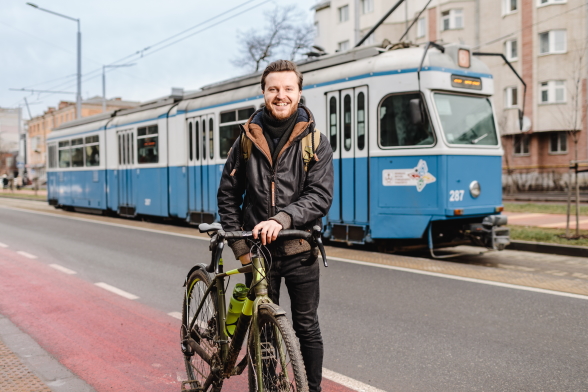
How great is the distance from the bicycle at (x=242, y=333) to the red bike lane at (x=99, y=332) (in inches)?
24.4

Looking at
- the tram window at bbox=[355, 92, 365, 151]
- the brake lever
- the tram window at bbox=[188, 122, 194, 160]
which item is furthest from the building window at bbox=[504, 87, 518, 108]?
the brake lever

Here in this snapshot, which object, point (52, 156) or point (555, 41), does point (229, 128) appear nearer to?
point (52, 156)

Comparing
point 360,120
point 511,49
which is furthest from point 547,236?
point 511,49

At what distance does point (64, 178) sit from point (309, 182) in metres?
22.3

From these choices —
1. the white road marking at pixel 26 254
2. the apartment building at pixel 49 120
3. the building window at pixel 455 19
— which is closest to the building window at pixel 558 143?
the building window at pixel 455 19

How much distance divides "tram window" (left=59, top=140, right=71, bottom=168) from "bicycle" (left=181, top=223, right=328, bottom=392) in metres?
21.0

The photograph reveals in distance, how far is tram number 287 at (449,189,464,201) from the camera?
9.81 m

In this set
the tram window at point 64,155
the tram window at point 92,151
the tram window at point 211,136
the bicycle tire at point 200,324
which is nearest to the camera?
the bicycle tire at point 200,324

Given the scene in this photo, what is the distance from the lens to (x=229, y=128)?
14016mm

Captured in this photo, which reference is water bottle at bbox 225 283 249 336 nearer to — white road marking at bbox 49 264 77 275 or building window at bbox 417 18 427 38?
white road marking at bbox 49 264 77 275

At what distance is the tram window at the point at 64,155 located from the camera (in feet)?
77.2

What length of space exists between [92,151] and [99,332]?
54.4 feet

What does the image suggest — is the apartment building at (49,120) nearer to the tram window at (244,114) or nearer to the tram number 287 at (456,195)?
the tram window at (244,114)

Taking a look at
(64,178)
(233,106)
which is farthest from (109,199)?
(233,106)
